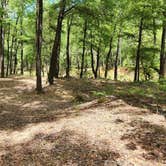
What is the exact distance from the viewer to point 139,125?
9.42 meters

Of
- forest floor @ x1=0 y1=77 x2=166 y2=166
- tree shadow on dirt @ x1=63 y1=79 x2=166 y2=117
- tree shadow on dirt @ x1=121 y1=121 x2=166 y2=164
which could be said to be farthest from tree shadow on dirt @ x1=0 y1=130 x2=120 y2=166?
tree shadow on dirt @ x1=63 y1=79 x2=166 y2=117

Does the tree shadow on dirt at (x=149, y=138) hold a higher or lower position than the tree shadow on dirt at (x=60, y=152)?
higher

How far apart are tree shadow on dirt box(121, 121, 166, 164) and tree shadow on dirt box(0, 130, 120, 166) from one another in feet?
2.65

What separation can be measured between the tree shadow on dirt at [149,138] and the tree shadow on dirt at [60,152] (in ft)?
2.65

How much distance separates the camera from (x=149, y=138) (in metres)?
8.50

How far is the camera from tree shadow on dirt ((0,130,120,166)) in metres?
7.68

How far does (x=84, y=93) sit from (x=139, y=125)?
33.2ft

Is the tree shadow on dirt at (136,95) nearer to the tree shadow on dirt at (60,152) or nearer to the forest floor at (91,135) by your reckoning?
the forest floor at (91,135)

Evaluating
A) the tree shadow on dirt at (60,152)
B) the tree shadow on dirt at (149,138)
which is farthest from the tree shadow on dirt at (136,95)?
the tree shadow on dirt at (60,152)

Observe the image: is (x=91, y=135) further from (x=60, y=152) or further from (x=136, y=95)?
(x=136, y=95)

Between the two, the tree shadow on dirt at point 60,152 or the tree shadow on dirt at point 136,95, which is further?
the tree shadow on dirt at point 136,95

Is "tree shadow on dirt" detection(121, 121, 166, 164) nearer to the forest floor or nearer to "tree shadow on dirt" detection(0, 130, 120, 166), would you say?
the forest floor

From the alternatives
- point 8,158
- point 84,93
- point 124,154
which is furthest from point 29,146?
point 84,93

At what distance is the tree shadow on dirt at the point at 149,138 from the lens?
7672 millimetres
